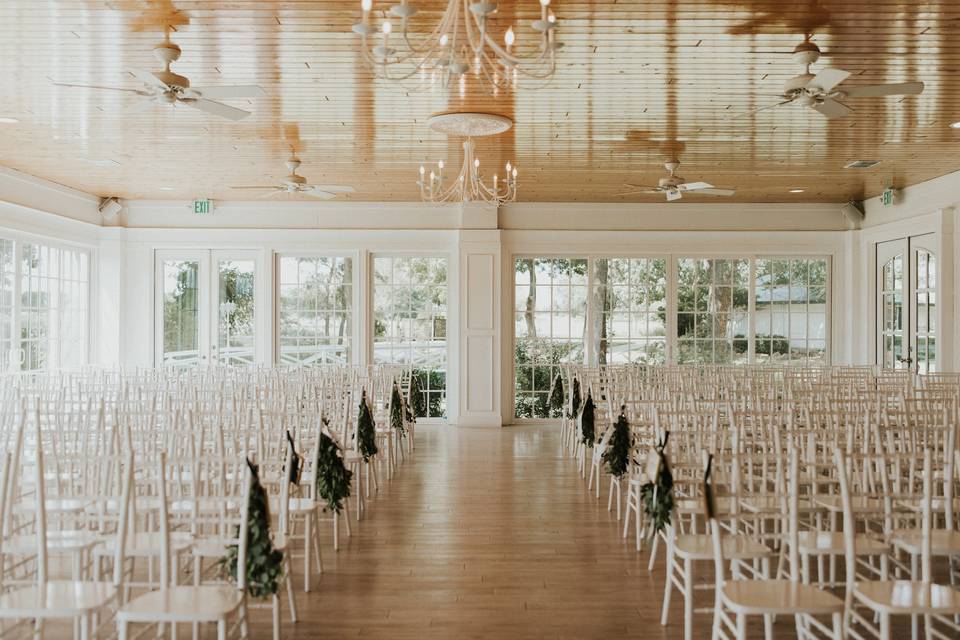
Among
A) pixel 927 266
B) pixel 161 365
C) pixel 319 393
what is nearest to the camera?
pixel 319 393

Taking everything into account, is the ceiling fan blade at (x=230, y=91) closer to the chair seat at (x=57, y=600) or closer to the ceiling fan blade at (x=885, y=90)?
the chair seat at (x=57, y=600)

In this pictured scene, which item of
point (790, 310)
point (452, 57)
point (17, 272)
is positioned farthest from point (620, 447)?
point (17, 272)

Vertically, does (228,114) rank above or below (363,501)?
above

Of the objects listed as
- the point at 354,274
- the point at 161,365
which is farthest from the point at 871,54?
the point at 161,365

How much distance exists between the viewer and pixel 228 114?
6.00 metres

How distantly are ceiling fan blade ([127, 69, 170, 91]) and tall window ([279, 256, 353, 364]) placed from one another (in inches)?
308

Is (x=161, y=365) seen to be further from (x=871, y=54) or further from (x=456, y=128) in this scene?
(x=871, y=54)

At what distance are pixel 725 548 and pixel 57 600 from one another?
2.91m

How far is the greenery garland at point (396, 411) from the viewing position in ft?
28.6

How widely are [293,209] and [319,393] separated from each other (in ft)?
19.9

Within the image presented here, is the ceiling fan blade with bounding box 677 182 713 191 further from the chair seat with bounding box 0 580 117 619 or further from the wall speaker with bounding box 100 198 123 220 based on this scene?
the wall speaker with bounding box 100 198 123 220

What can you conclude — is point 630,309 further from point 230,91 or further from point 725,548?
point 725,548

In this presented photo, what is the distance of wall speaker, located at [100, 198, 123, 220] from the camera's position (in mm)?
12602

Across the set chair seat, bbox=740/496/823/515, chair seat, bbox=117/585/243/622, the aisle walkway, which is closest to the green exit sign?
the aisle walkway
